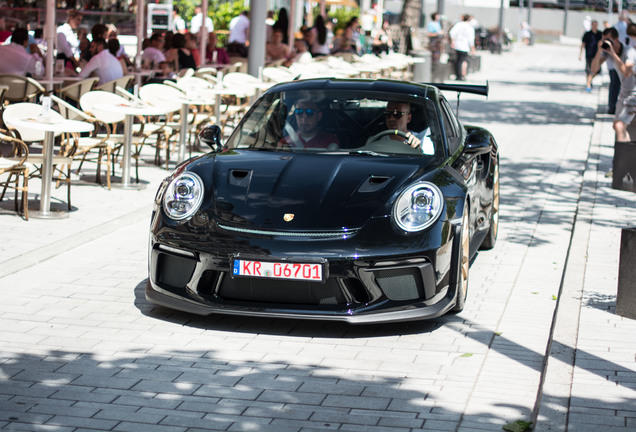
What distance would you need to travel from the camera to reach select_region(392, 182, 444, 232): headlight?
613 cm

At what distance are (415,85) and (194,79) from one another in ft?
18.5

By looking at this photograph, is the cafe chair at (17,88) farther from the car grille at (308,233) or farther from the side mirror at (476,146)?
the car grille at (308,233)

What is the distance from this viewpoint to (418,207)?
245 inches

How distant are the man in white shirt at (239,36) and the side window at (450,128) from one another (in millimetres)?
15474

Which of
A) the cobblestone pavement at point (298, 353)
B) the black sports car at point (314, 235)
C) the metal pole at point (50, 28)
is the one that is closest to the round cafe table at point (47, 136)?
the cobblestone pavement at point (298, 353)

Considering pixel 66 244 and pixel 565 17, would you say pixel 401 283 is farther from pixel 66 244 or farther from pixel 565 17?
pixel 565 17

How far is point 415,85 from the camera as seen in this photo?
7746mm

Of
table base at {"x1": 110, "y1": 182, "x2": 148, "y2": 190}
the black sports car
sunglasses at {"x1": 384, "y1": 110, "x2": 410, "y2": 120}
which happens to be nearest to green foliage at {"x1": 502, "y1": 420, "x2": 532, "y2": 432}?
the black sports car

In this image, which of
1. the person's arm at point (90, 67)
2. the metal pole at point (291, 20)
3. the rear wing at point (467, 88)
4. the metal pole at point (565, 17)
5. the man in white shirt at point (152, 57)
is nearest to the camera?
the rear wing at point (467, 88)

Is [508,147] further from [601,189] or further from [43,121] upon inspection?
[43,121]

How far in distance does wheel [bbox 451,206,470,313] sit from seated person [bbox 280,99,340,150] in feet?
3.33

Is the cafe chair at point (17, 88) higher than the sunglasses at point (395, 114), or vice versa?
the sunglasses at point (395, 114)

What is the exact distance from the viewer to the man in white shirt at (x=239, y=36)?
2306 centimetres

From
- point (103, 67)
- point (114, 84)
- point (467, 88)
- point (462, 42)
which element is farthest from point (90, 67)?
point (462, 42)
